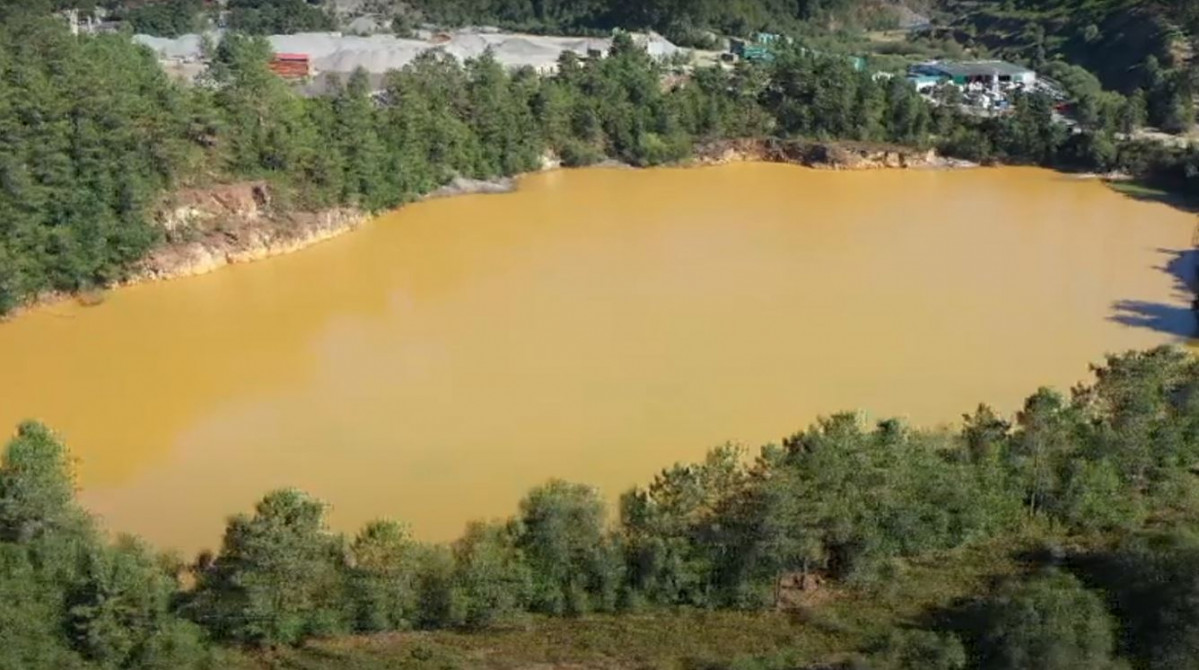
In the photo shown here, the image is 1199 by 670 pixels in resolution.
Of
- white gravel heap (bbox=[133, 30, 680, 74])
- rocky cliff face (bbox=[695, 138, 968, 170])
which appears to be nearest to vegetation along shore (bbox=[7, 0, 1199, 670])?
rocky cliff face (bbox=[695, 138, 968, 170])

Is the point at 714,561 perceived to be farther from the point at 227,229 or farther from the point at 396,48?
the point at 396,48

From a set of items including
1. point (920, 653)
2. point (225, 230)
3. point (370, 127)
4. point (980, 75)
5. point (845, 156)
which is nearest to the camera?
point (920, 653)

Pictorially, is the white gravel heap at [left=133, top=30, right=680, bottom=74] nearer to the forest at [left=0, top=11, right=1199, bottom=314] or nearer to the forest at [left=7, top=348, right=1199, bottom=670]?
the forest at [left=0, top=11, right=1199, bottom=314]

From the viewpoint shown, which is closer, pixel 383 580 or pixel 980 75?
pixel 383 580

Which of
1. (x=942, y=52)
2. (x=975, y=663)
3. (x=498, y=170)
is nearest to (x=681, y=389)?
(x=975, y=663)

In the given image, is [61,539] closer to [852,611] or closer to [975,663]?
[852,611]

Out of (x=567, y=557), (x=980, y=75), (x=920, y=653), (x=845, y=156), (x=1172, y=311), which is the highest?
(x=980, y=75)

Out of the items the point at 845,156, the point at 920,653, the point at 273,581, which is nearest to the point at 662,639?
the point at 920,653
